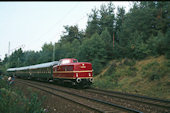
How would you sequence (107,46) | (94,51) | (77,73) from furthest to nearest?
(107,46) < (94,51) < (77,73)

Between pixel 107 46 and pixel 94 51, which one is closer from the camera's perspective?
pixel 94 51

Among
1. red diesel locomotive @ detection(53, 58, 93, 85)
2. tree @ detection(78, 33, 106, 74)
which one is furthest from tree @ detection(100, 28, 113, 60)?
red diesel locomotive @ detection(53, 58, 93, 85)

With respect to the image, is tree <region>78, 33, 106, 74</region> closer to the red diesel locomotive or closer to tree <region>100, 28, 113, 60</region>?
tree <region>100, 28, 113, 60</region>

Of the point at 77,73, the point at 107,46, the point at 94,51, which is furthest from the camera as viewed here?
the point at 107,46

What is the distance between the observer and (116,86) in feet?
61.4

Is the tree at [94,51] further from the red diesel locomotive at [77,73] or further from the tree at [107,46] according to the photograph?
the red diesel locomotive at [77,73]

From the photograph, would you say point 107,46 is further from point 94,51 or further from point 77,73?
point 77,73

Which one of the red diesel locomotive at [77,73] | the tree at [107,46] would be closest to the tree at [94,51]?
the tree at [107,46]

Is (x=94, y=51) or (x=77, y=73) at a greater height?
(x=94, y=51)

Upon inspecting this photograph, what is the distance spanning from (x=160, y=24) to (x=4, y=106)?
32.4 m

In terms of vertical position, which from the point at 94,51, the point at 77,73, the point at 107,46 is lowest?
the point at 77,73

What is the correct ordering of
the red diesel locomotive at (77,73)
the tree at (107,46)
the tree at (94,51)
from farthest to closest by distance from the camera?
the tree at (107,46), the tree at (94,51), the red diesel locomotive at (77,73)

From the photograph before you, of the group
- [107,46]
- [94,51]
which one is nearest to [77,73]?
[94,51]

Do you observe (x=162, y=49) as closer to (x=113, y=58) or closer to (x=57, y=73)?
(x=113, y=58)
